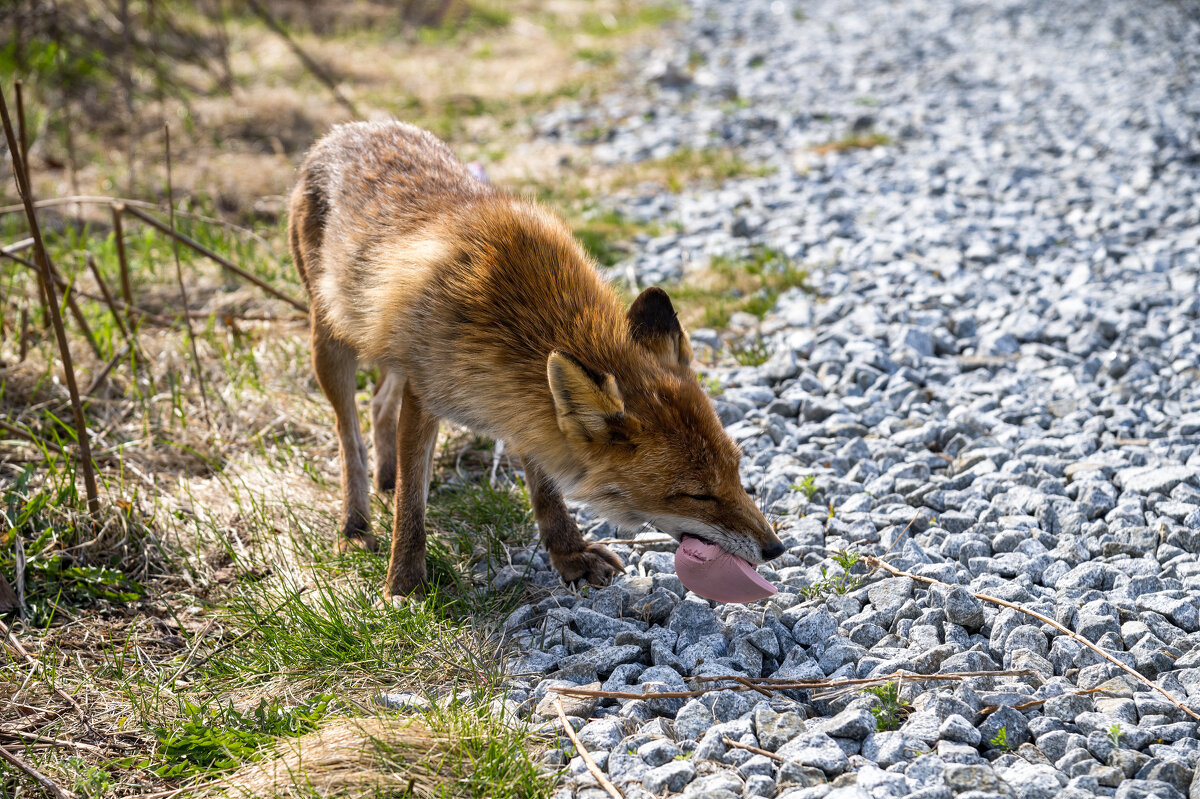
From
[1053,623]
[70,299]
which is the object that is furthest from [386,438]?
[1053,623]

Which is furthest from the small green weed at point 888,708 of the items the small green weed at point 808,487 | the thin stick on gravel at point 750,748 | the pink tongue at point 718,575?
the small green weed at point 808,487

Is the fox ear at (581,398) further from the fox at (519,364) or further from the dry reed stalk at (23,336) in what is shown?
the dry reed stalk at (23,336)

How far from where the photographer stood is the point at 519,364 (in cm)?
363

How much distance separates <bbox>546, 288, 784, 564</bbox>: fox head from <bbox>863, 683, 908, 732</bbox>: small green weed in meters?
0.64

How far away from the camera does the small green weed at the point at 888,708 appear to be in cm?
294

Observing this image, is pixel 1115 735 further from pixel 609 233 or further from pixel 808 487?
pixel 609 233

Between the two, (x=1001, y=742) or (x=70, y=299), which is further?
(x=70, y=299)

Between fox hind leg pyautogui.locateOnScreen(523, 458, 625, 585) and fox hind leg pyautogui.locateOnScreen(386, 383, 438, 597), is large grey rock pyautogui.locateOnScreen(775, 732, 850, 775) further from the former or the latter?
fox hind leg pyautogui.locateOnScreen(386, 383, 438, 597)

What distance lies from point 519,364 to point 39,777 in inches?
80.8

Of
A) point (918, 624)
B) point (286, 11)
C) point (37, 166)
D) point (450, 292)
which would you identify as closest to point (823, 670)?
point (918, 624)

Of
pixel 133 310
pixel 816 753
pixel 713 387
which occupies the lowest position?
pixel 816 753

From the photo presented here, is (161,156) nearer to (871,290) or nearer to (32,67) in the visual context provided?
(32,67)

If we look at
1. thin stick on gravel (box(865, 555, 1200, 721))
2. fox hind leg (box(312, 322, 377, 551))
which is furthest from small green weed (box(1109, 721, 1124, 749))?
fox hind leg (box(312, 322, 377, 551))

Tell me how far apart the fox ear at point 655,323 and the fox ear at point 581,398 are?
1.64ft
